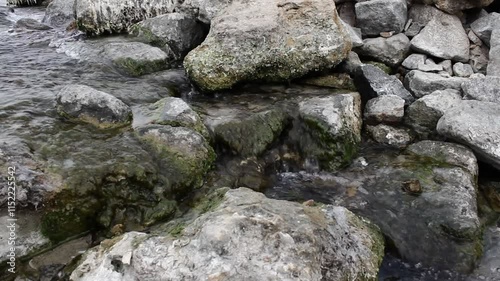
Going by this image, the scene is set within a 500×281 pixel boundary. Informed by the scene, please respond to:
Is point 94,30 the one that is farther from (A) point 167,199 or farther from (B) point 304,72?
(A) point 167,199

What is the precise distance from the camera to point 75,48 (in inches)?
386

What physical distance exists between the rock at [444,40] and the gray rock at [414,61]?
0.15 metres

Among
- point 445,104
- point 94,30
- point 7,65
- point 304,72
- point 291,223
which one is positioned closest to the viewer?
point 291,223

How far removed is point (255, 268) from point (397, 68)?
23.6ft

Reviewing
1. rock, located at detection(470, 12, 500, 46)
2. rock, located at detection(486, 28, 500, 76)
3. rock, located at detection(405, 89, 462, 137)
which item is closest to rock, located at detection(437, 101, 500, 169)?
rock, located at detection(405, 89, 462, 137)

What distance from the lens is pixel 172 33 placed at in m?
9.89

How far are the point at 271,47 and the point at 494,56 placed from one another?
4.75 meters

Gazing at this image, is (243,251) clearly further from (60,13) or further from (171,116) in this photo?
(60,13)

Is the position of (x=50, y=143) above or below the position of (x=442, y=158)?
above

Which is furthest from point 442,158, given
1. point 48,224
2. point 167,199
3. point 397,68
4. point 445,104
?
point 48,224

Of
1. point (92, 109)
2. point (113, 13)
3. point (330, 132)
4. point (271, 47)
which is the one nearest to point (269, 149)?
point (330, 132)

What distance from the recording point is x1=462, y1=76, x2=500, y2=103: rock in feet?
25.5

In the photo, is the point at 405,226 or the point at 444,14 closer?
the point at 405,226

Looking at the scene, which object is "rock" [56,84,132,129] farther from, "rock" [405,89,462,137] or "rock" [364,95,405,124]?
"rock" [405,89,462,137]
